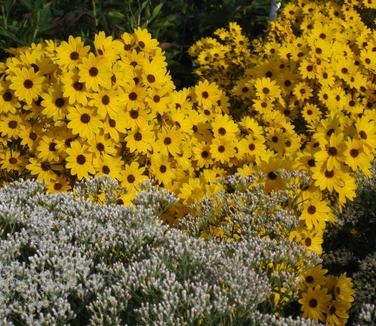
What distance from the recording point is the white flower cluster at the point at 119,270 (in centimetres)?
326

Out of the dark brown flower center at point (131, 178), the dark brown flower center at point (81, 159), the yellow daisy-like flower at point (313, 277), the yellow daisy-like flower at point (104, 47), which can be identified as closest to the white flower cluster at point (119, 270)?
the yellow daisy-like flower at point (313, 277)

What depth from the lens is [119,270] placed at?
3.56 meters

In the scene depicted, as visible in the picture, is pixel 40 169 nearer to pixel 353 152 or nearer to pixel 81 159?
pixel 81 159

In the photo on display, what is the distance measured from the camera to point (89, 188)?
4.61 metres

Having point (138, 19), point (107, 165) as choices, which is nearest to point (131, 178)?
point (107, 165)

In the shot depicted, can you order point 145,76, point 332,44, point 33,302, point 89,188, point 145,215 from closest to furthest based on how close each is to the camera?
point 33,302, point 145,215, point 89,188, point 145,76, point 332,44

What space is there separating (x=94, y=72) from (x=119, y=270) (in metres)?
1.64

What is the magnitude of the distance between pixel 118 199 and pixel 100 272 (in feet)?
3.89

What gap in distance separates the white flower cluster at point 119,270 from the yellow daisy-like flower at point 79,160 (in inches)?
12.9

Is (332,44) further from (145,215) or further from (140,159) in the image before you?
(145,215)

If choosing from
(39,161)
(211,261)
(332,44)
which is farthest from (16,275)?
(332,44)

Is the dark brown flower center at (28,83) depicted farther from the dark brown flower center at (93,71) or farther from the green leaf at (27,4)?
the green leaf at (27,4)

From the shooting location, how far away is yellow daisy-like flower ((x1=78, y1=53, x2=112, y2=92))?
4547 mm

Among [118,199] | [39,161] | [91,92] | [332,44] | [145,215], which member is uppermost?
[332,44]
